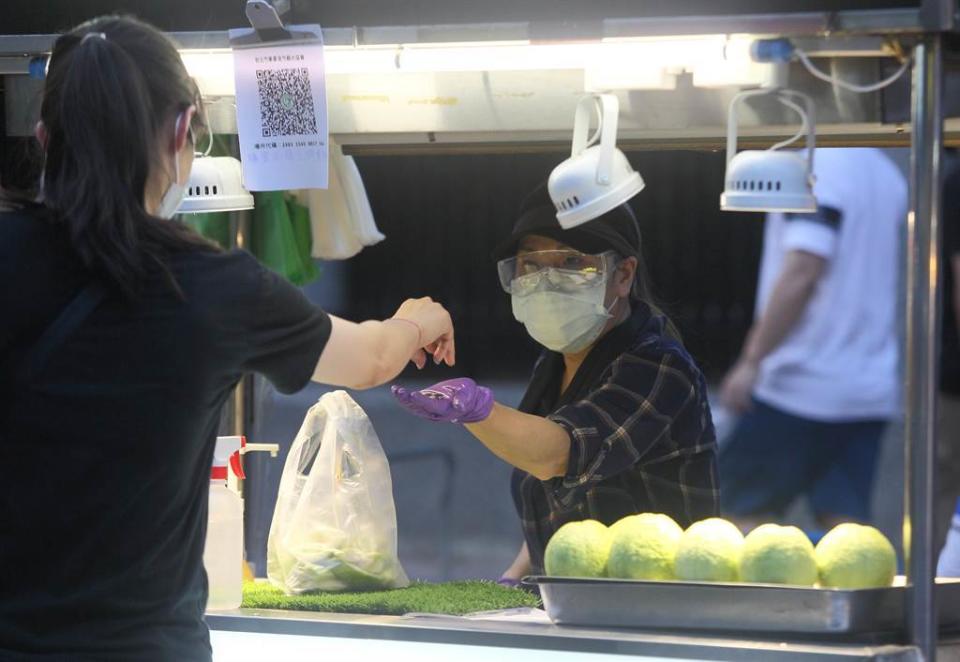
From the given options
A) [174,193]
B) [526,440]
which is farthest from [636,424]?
[174,193]

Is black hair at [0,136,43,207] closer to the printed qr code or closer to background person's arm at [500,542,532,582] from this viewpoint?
the printed qr code

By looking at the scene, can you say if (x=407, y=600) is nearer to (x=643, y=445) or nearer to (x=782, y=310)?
(x=643, y=445)

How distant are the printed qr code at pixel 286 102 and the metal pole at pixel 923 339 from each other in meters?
1.00

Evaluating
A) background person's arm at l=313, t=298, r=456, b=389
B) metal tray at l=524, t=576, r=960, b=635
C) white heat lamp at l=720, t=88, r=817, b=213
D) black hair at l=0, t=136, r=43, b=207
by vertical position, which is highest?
black hair at l=0, t=136, r=43, b=207

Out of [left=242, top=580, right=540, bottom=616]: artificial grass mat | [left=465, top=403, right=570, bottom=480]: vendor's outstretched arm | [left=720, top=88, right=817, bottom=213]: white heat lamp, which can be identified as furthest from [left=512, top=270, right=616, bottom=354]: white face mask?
[left=720, top=88, right=817, bottom=213]: white heat lamp

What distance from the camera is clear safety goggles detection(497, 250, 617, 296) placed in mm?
3039

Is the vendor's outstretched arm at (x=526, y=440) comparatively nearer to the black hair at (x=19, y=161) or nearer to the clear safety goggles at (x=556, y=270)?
the clear safety goggles at (x=556, y=270)

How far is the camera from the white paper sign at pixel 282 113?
2.41 metres

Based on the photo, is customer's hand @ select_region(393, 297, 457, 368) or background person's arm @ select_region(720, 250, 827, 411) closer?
customer's hand @ select_region(393, 297, 457, 368)

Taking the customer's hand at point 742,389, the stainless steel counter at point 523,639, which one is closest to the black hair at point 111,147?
the stainless steel counter at point 523,639


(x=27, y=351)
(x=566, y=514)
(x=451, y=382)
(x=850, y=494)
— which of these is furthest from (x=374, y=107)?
(x=850, y=494)

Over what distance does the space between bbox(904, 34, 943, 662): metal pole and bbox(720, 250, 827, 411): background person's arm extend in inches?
89.3

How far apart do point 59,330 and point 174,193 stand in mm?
315

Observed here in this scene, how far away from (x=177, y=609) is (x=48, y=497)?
0.21 m
